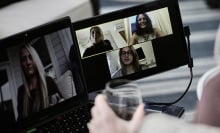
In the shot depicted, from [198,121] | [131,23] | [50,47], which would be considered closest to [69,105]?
[50,47]

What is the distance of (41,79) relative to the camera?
0.90 m

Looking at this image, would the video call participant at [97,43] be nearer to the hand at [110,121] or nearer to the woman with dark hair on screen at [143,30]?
the woman with dark hair on screen at [143,30]

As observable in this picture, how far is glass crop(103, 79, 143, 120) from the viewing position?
0.75 meters

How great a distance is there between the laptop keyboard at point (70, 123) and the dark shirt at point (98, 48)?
0.51 feet

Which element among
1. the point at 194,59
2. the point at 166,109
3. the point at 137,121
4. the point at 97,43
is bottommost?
the point at 194,59

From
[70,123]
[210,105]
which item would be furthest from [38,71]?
[210,105]

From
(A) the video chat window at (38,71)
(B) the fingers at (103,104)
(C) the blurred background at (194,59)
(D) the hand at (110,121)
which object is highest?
(A) the video chat window at (38,71)

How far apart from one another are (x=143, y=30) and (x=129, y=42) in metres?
0.05

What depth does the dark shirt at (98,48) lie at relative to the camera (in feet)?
3.35

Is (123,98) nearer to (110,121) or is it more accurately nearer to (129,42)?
(110,121)

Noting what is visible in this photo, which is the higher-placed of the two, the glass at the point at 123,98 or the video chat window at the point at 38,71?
the video chat window at the point at 38,71

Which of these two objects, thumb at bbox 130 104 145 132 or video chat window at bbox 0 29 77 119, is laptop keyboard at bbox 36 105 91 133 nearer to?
video chat window at bbox 0 29 77 119

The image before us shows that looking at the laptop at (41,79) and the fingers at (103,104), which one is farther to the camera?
the laptop at (41,79)

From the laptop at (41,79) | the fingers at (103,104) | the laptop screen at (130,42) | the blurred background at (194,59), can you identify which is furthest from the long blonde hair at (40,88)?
the blurred background at (194,59)
